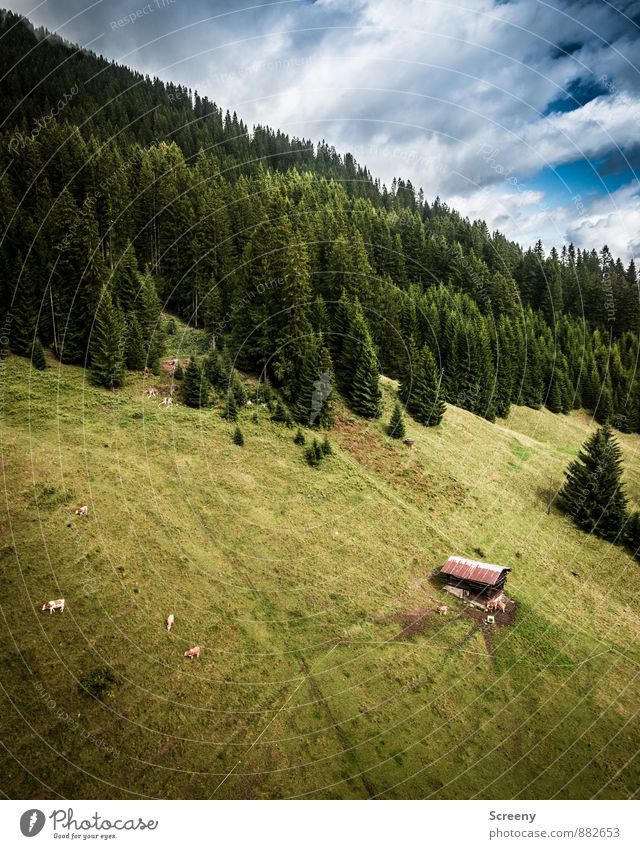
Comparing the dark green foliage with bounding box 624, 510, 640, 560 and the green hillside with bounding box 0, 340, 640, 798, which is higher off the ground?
the dark green foliage with bounding box 624, 510, 640, 560

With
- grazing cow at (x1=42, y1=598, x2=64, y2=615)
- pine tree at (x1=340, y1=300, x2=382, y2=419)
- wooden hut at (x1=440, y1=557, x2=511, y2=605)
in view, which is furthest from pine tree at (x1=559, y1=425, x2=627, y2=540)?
grazing cow at (x1=42, y1=598, x2=64, y2=615)

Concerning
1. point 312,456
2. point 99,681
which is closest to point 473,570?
point 312,456

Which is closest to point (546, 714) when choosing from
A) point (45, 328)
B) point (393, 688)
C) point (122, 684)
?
point (393, 688)

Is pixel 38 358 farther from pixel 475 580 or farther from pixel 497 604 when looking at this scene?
pixel 497 604

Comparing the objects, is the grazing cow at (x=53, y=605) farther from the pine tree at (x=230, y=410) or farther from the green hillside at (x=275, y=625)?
the pine tree at (x=230, y=410)

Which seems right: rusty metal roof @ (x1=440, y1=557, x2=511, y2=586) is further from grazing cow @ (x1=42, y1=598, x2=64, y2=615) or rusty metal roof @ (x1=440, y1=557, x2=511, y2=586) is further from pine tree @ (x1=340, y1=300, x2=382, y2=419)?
grazing cow @ (x1=42, y1=598, x2=64, y2=615)

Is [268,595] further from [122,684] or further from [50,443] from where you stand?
[50,443]

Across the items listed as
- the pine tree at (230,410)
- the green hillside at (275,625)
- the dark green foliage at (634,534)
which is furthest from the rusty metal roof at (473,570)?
the pine tree at (230,410)
